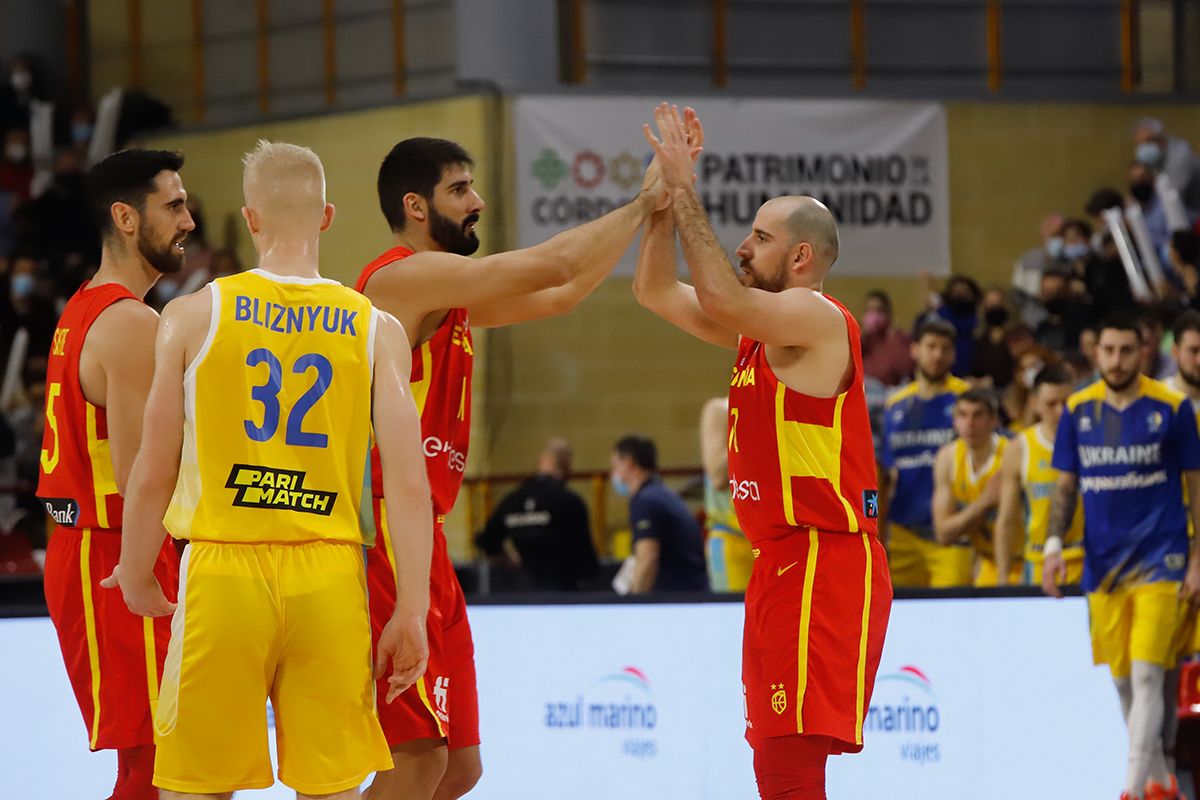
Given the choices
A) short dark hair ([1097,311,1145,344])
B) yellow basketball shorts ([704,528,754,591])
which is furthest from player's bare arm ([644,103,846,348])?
yellow basketball shorts ([704,528,754,591])

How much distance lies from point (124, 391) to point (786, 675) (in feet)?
6.92

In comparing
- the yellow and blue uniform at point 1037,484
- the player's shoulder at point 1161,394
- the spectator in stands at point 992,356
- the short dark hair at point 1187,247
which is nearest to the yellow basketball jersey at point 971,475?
the yellow and blue uniform at point 1037,484

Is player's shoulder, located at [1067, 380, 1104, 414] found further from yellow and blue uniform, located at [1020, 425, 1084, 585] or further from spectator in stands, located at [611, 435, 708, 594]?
spectator in stands, located at [611, 435, 708, 594]

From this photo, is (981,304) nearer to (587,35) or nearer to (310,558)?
(587,35)

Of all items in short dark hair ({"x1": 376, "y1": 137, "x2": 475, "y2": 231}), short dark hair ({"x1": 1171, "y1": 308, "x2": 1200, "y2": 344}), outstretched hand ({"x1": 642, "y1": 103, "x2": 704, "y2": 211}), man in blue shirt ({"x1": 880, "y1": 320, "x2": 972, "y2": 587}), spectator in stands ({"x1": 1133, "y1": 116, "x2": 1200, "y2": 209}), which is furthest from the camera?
spectator in stands ({"x1": 1133, "y1": 116, "x2": 1200, "y2": 209})

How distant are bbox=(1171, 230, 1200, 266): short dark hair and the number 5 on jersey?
1128 centimetres

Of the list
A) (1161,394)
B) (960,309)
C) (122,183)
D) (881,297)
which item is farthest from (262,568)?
(960,309)

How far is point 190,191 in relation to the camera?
18.1 m

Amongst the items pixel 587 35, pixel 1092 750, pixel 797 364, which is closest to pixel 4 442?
pixel 587 35

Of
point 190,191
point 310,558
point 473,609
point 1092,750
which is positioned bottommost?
point 1092,750

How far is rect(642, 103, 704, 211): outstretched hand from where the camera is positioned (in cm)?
592

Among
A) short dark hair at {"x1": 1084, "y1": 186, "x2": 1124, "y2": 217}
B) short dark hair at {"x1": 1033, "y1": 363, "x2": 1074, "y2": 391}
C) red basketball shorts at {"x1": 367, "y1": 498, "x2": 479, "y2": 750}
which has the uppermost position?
short dark hair at {"x1": 1084, "y1": 186, "x2": 1124, "y2": 217}

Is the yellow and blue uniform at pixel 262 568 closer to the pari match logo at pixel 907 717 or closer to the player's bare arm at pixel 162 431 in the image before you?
the player's bare arm at pixel 162 431

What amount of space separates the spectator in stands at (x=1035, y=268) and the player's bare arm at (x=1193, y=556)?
25.4ft
